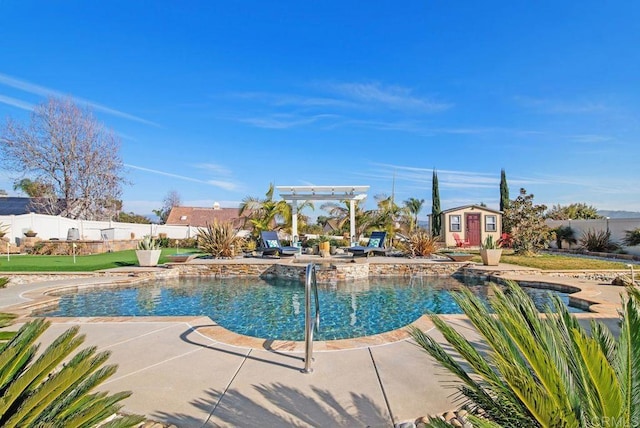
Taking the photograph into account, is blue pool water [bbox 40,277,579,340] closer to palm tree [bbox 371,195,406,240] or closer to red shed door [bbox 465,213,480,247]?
palm tree [bbox 371,195,406,240]

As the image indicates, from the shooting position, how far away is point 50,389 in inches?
58.9

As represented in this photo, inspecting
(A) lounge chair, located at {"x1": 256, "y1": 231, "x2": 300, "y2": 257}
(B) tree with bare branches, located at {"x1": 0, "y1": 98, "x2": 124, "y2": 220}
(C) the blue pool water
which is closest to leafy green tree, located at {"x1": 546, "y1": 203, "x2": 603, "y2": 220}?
(C) the blue pool water

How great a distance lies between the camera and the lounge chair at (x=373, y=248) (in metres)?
15.3

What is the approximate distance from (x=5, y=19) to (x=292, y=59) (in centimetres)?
1148

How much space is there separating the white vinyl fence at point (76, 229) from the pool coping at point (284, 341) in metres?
11.1

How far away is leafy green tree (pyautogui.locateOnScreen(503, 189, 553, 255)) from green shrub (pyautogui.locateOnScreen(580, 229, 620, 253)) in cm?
351

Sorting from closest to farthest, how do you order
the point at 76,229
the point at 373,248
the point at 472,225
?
the point at 373,248 → the point at 76,229 → the point at 472,225

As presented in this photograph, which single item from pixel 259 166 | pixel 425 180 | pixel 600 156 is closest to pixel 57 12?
pixel 259 166

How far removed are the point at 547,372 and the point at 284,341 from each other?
3678 millimetres

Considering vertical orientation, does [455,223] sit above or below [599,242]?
above

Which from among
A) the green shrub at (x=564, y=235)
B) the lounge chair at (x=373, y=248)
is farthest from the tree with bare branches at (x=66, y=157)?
the green shrub at (x=564, y=235)

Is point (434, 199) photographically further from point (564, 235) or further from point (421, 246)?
point (421, 246)

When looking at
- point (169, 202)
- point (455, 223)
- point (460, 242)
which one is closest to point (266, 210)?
point (460, 242)

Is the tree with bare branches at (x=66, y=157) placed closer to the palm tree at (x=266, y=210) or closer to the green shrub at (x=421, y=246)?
the palm tree at (x=266, y=210)
